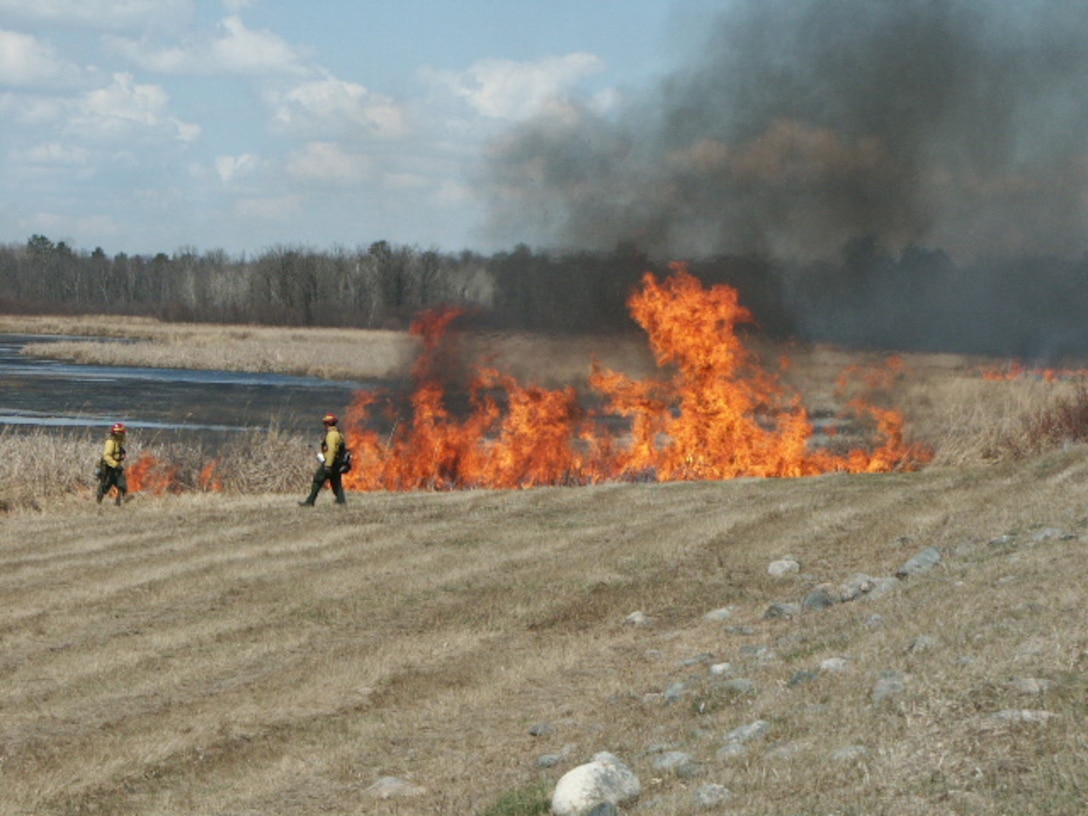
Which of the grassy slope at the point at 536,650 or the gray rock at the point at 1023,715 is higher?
the gray rock at the point at 1023,715

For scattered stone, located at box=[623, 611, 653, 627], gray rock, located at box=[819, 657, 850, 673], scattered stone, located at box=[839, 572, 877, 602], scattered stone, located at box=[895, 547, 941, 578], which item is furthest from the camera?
scattered stone, located at box=[623, 611, 653, 627]

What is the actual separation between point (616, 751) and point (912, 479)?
38.7ft

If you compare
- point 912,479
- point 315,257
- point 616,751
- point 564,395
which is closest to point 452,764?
point 616,751

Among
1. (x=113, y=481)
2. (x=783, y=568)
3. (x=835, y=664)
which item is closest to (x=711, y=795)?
(x=835, y=664)

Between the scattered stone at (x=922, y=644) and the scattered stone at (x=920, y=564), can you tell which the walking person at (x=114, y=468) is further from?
the scattered stone at (x=922, y=644)

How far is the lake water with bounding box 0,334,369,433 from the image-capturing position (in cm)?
3859

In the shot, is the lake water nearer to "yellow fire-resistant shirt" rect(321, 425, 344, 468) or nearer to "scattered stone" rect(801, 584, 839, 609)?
"yellow fire-resistant shirt" rect(321, 425, 344, 468)

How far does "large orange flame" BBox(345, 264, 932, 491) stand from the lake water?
21.9 ft

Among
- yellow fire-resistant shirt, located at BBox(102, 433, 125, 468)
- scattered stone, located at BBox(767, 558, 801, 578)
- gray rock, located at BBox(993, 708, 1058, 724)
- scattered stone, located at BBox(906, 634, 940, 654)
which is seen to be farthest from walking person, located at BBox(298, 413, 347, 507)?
gray rock, located at BBox(993, 708, 1058, 724)

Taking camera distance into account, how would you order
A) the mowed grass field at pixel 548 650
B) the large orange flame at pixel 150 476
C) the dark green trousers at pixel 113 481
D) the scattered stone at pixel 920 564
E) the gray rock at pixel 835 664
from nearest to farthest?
the mowed grass field at pixel 548 650
the gray rock at pixel 835 664
the scattered stone at pixel 920 564
the dark green trousers at pixel 113 481
the large orange flame at pixel 150 476

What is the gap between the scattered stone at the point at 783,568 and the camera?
44.4 ft

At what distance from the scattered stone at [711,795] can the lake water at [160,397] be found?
26.1 meters

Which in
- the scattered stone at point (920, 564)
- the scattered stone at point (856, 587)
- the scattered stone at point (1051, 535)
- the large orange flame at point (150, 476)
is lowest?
the large orange flame at point (150, 476)

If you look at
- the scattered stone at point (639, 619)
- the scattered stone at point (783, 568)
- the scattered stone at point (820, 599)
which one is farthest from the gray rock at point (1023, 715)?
the scattered stone at point (783, 568)
